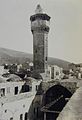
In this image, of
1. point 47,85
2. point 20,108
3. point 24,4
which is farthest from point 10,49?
point 47,85

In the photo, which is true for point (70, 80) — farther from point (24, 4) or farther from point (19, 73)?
point (24, 4)

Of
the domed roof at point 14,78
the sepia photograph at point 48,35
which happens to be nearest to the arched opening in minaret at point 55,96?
the sepia photograph at point 48,35

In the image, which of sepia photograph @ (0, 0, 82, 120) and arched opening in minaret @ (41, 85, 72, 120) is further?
arched opening in minaret @ (41, 85, 72, 120)

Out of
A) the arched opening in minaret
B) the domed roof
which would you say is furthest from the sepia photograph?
the domed roof

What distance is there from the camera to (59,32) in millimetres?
2375

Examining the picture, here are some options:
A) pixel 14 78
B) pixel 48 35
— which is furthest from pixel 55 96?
pixel 48 35

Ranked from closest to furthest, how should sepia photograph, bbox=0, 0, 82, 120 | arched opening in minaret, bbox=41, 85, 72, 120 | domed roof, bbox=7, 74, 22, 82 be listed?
sepia photograph, bbox=0, 0, 82, 120 < arched opening in minaret, bbox=41, 85, 72, 120 < domed roof, bbox=7, 74, 22, 82

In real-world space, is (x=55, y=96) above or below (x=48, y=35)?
below

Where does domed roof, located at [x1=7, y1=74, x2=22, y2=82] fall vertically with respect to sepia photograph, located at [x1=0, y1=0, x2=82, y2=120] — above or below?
below

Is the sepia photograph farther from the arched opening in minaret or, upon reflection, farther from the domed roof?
the domed roof

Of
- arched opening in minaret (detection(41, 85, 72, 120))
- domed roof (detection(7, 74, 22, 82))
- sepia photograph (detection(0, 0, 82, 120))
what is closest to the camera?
sepia photograph (detection(0, 0, 82, 120))

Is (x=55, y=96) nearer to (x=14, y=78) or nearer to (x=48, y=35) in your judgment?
(x=14, y=78)

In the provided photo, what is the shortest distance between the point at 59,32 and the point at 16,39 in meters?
0.36

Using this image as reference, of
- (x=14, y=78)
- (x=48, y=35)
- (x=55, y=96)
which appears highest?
(x=48, y=35)
